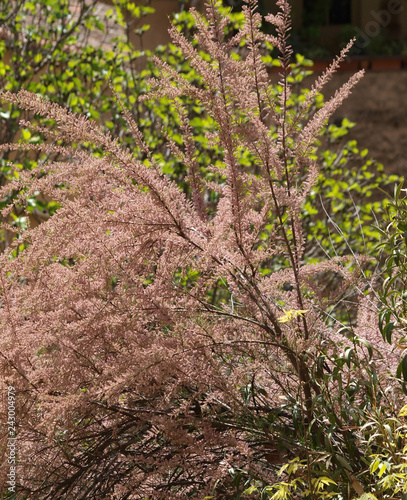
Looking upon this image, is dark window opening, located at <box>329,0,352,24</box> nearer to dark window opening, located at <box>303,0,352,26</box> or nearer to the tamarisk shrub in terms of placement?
dark window opening, located at <box>303,0,352,26</box>

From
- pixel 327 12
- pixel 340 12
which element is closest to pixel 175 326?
pixel 327 12

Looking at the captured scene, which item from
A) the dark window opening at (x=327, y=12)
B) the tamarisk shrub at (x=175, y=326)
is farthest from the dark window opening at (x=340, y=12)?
the tamarisk shrub at (x=175, y=326)

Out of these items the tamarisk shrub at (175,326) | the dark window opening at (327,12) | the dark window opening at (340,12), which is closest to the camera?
the tamarisk shrub at (175,326)

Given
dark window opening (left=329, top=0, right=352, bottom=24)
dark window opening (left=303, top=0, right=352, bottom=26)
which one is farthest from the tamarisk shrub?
dark window opening (left=329, top=0, right=352, bottom=24)

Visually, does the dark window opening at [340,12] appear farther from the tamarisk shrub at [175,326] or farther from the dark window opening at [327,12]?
the tamarisk shrub at [175,326]

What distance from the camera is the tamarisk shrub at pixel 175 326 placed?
187 centimetres

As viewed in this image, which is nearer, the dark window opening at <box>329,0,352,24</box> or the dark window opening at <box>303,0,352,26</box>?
the dark window opening at <box>303,0,352,26</box>

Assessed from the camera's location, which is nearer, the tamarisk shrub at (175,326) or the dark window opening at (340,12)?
the tamarisk shrub at (175,326)

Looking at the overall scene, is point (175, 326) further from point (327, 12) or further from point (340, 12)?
point (340, 12)

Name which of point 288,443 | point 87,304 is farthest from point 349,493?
point 87,304

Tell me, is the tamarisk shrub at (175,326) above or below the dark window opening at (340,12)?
below

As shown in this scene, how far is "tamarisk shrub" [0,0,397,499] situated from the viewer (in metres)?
1.87

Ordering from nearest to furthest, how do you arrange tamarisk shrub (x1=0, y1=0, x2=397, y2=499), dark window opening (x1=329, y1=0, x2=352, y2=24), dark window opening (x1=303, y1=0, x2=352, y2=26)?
tamarisk shrub (x1=0, y1=0, x2=397, y2=499) < dark window opening (x1=303, y1=0, x2=352, y2=26) < dark window opening (x1=329, y1=0, x2=352, y2=24)

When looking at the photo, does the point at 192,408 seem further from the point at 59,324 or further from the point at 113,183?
the point at 113,183
